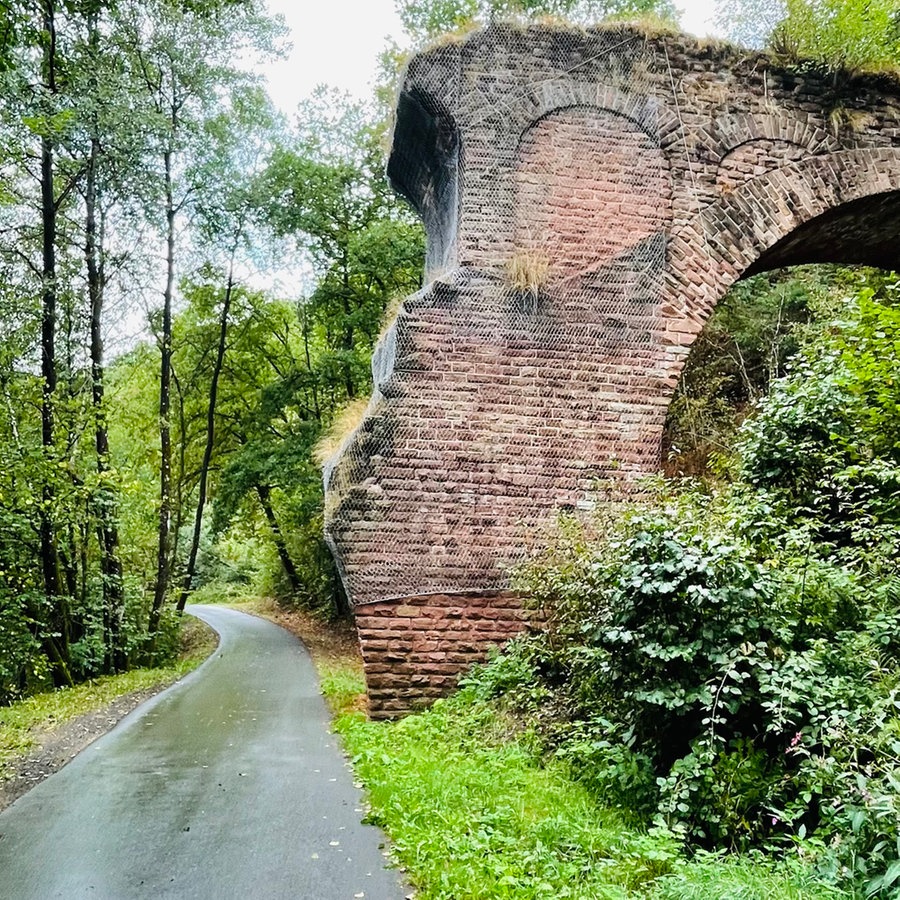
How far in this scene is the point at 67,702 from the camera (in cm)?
1177

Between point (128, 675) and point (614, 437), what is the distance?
11.7m

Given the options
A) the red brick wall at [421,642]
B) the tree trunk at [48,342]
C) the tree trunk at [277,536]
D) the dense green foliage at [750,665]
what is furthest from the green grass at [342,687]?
the tree trunk at [277,536]

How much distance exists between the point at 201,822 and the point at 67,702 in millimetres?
7945

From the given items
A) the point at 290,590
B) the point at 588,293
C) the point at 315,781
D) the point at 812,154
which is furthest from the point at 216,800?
the point at 290,590

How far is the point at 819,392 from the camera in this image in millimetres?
7148

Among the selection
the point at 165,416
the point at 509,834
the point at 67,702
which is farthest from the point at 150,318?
the point at 509,834

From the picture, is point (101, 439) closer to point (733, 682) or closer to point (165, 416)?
point (165, 416)

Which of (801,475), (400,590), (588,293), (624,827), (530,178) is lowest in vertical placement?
(624,827)

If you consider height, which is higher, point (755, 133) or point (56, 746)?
point (755, 133)

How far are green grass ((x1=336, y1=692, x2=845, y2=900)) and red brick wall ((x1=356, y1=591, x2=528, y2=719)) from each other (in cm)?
115

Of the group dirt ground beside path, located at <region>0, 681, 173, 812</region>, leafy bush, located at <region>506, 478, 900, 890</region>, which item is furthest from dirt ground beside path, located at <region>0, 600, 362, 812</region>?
leafy bush, located at <region>506, 478, 900, 890</region>


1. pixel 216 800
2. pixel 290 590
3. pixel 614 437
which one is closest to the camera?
pixel 216 800

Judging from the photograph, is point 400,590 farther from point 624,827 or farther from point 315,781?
point 624,827

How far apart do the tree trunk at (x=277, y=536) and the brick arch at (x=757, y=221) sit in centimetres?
1521
